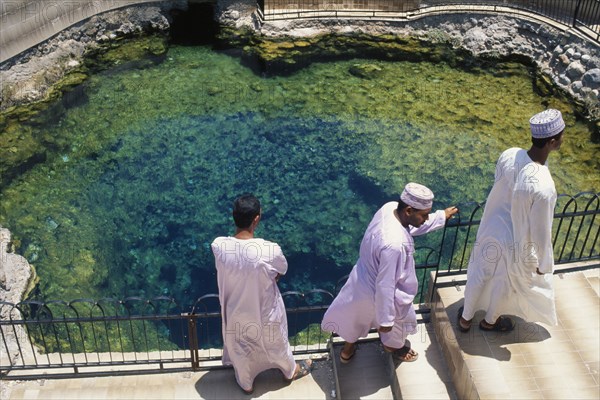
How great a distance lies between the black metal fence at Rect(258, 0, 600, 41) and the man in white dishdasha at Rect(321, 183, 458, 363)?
29.1ft

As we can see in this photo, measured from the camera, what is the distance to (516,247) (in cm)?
449

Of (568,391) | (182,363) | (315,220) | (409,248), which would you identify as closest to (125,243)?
(315,220)

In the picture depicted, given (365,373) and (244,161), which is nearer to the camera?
(365,373)

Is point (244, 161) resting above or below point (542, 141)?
below

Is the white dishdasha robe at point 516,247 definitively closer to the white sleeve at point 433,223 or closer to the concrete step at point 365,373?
the white sleeve at point 433,223

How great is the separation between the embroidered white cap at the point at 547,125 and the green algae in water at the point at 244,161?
4.07 metres

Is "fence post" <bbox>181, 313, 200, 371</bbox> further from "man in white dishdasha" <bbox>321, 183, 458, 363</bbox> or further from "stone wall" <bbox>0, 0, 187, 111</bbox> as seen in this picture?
"stone wall" <bbox>0, 0, 187, 111</bbox>

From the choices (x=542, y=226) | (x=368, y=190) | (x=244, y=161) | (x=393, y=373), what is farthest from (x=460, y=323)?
(x=244, y=161)

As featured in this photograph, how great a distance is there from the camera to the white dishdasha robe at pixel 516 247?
4.20 metres

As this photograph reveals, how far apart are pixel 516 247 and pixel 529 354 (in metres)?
0.98

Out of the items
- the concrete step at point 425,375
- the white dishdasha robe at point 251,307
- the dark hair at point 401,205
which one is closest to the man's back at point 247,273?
the white dishdasha robe at point 251,307

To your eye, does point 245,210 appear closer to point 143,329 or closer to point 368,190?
point 143,329

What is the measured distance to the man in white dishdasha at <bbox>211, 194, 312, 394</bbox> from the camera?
4324 mm

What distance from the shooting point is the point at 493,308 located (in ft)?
15.9
